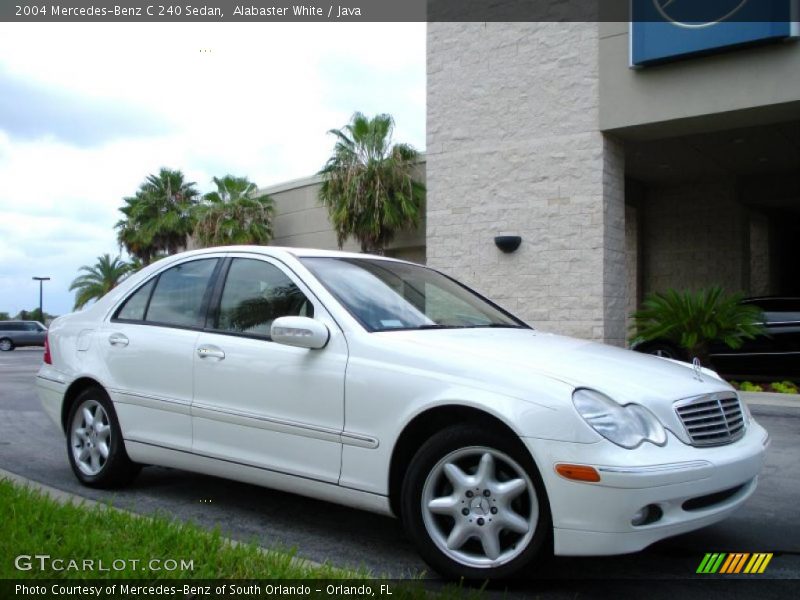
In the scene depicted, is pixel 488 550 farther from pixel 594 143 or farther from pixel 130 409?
pixel 594 143

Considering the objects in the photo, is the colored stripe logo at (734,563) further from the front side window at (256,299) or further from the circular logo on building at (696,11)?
the circular logo on building at (696,11)

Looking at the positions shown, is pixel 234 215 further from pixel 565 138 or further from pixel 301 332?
pixel 301 332

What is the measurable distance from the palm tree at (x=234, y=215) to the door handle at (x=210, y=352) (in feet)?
75.0

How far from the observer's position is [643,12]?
1223 cm

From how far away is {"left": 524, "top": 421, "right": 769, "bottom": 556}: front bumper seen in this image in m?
3.13

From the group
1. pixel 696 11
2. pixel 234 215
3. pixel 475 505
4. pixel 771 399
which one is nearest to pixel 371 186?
pixel 234 215

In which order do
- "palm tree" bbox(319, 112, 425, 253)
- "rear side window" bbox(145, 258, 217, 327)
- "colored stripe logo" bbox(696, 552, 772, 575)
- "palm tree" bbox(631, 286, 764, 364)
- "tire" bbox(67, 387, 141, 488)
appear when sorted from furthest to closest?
"palm tree" bbox(319, 112, 425, 253) → "palm tree" bbox(631, 286, 764, 364) → "tire" bbox(67, 387, 141, 488) → "rear side window" bbox(145, 258, 217, 327) → "colored stripe logo" bbox(696, 552, 772, 575)

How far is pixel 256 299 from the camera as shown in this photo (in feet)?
15.2

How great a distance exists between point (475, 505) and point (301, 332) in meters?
1.22

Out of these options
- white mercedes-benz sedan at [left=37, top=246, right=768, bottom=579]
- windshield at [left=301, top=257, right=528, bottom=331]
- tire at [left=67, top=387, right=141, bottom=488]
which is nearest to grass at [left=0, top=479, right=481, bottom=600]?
white mercedes-benz sedan at [left=37, top=246, right=768, bottom=579]

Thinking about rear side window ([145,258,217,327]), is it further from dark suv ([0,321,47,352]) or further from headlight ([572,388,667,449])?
dark suv ([0,321,47,352])

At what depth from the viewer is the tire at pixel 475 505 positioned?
10.9 ft

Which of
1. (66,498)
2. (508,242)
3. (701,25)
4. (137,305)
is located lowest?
(66,498)

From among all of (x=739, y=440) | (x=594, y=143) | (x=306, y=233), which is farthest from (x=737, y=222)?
(x=739, y=440)
